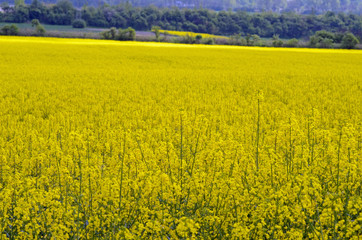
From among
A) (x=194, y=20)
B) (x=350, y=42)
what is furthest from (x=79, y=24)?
(x=350, y=42)

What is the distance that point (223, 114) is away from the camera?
35.7 feet

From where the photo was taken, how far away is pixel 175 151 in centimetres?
633

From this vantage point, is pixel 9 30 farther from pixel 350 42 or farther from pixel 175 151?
pixel 175 151

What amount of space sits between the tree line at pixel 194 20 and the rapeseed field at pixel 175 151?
183ft

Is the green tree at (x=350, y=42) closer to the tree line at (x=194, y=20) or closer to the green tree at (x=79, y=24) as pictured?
the tree line at (x=194, y=20)

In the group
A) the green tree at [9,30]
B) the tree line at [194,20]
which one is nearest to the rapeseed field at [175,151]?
the green tree at [9,30]

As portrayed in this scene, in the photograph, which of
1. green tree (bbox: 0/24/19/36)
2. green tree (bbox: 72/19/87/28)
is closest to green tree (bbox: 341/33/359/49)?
green tree (bbox: 0/24/19/36)

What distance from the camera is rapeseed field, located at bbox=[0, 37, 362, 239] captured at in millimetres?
3902

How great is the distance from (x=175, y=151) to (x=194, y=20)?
8464 cm

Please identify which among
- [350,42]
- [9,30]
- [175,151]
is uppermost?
[9,30]

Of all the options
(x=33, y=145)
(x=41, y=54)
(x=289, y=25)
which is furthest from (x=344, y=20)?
(x=33, y=145)

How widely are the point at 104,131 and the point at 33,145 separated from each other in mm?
2087

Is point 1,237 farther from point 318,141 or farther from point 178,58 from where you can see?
point 178,58

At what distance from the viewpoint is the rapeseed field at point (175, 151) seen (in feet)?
12.8
